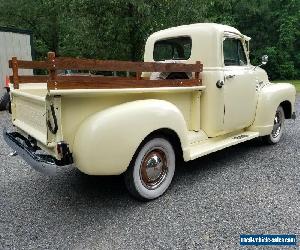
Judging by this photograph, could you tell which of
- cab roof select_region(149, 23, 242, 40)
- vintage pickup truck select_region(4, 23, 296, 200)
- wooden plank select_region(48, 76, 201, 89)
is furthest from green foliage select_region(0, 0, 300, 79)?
wooden plank select_region(48, 76, 201, 89)

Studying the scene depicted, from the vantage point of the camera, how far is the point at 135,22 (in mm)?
13680

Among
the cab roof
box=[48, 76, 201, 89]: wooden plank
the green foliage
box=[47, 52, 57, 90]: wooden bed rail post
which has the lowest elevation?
box=[48, 76, 201, 89]: wooden plank

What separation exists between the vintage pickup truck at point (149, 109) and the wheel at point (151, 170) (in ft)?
0.04

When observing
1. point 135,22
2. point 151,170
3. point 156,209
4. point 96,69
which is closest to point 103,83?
point 96,69

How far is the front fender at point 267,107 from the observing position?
5.38 metres

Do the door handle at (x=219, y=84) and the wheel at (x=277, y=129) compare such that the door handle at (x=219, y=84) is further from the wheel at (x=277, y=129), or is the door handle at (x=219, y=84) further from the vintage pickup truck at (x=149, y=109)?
the wheel at (x=277, y=129)

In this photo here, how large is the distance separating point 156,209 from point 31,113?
1732 millimetres

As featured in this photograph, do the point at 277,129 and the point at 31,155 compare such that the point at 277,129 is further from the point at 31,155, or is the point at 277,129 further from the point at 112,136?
the point at 31,155

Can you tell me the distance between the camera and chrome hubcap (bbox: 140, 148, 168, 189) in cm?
366

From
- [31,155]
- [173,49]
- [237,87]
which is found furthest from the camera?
[173,49]

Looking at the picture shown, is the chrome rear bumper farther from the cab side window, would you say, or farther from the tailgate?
the cab side window

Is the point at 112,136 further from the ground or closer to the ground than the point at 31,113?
closer to the ground

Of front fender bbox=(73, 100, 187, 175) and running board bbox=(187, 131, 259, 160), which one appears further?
running board bbox=(187, 131, 259, 160)

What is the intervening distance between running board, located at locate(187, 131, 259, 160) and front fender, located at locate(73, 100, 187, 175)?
911 mm
